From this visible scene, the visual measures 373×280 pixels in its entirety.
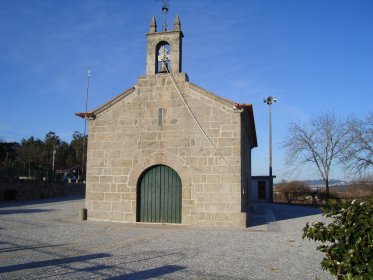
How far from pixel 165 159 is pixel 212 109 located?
94.3 inches

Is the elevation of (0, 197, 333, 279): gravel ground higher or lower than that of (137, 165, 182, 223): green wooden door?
lower

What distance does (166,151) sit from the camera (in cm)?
1252

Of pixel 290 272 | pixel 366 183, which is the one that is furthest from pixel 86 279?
pixel 366 183

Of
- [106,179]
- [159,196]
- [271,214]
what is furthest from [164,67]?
[271,214]

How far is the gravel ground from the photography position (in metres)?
5.85

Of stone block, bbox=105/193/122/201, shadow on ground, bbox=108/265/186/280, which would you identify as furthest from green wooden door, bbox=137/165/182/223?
shadow on ground, bbox=108/265/186/280

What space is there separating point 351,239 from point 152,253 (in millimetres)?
4513

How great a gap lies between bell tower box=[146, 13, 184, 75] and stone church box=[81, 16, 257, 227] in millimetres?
37

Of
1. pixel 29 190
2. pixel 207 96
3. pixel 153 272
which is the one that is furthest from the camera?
pixel 29 190

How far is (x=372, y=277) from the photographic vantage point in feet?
11.3

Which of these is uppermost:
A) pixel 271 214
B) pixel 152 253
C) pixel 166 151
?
pixel 166 151

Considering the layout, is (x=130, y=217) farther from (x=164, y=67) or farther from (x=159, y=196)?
(x=164, y=67)

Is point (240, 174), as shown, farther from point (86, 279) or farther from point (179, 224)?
point (86, 279)

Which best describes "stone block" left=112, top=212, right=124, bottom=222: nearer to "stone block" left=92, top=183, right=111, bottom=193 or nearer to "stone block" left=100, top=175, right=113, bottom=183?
"stone block" left=92, top=183, right=111, bottom=193
